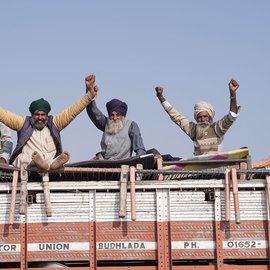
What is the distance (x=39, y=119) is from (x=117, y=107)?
4.17 ft

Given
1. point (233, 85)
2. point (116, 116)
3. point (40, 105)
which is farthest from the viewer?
point (116, 116)

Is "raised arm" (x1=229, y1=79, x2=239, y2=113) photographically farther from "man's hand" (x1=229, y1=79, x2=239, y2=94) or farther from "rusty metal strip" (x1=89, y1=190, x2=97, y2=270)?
"rusty metal strip" (x1=89, y1=190, x2=97, y2=270)

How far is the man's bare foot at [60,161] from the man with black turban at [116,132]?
1710 millimetres

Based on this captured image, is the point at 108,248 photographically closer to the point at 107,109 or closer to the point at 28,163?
the point at 28,163

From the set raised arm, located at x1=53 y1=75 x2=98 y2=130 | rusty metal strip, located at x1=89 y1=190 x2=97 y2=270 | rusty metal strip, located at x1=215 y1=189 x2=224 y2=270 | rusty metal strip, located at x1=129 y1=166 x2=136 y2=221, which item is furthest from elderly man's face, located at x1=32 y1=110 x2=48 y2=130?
rusty metal strip, located at x1=215 y1=189 x2=224 y2=270

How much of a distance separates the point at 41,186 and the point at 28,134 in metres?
1.21

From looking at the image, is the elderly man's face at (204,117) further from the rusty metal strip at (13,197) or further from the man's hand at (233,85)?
the rusty metal strip at (13,197)

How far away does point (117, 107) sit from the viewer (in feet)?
30.8

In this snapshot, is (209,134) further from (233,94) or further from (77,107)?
(77,107)

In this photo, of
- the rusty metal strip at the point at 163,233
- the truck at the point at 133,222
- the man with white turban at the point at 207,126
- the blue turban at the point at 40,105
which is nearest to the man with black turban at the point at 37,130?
the blue turban at the point at 40,105

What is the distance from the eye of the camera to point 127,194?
7523 millimetres

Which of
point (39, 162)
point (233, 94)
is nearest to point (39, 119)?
point (39, 162)

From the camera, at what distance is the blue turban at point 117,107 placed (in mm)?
9398

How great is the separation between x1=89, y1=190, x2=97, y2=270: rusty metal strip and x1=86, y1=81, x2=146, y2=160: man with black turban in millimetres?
1583
